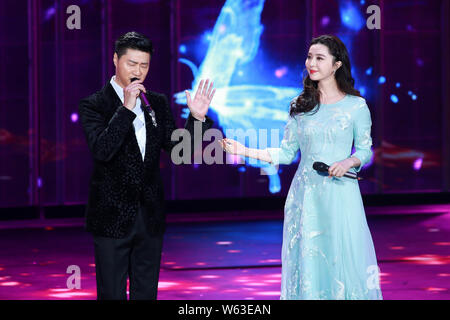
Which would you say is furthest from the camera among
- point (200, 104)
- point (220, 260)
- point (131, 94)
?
point (220, 260)

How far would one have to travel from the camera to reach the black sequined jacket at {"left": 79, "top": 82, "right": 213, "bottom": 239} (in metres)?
3.41

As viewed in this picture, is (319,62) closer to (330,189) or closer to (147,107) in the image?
(330,189)

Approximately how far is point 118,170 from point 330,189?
1.20 m

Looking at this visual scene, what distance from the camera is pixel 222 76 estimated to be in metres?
11.2

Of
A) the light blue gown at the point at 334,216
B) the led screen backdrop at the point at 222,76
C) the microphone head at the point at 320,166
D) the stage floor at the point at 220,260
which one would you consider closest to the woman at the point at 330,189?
the light blue gown at the point at 334,216

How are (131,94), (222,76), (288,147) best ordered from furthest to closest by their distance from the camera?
(222,76) → (288,147) → (131,94)

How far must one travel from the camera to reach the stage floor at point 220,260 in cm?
616

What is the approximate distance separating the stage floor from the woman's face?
7.16ft

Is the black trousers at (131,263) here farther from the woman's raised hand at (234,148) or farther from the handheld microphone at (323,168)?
the handheld microphone at (323,168)

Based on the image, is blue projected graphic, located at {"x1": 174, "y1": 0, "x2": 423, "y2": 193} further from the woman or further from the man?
the man

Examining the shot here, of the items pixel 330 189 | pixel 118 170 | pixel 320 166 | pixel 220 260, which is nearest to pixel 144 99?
pixel 118 170

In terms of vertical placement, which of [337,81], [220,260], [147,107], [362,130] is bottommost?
[220,260]

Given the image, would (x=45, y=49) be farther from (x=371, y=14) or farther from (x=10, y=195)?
(x=371, y=14)

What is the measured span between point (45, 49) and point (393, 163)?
4.96 meters
